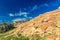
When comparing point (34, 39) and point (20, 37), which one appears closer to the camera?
point (34, 39)

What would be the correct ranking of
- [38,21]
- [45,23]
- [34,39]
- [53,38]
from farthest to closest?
[38,21] → [45,23] → [34,39] → [53,38]

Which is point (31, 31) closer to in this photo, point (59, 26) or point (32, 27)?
point (32, 27)

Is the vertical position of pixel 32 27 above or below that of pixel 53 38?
above

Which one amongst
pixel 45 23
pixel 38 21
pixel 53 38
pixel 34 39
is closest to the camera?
pixel 53 38

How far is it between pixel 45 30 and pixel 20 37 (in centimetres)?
379

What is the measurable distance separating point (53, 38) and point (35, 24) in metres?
5.18

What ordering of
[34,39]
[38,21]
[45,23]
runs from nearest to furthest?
[34,39]
[45,23]
[38,21]

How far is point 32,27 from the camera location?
24859 mm

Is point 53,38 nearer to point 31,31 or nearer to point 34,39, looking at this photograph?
point 34,39

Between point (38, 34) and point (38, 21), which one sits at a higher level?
point (38, 21)

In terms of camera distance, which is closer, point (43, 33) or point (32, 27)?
point (43, 33)

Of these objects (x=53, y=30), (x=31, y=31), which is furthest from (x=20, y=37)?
(x=53, y=30)

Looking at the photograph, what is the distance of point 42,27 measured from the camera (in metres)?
23.6

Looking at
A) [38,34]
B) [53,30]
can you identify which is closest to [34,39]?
[38,34]
